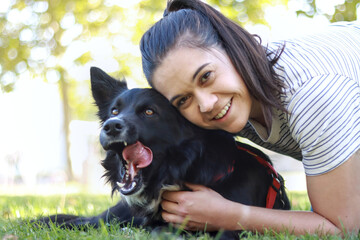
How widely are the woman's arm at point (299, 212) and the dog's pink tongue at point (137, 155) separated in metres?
0.31

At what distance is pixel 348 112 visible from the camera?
83.0 inches

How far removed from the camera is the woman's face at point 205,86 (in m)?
2.33

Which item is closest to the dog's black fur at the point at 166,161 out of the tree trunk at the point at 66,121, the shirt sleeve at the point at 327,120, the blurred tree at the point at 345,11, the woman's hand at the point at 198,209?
the woman's hand at the point at 198,209

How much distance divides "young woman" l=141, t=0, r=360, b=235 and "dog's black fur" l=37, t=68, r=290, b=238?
0.36 ft

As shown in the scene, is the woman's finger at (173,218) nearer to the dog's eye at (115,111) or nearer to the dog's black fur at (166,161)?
the dog's black fur at (166,161)

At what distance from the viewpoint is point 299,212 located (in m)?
2.32

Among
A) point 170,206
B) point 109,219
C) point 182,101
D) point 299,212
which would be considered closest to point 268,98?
point 182,101

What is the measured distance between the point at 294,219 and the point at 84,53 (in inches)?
377

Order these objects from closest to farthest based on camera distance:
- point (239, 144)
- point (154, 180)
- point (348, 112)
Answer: point (348, 112), point (154, 180), point (239, 144)

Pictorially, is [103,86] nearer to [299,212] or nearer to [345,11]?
[299,212]

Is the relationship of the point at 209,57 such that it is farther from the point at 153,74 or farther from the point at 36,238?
the point at 36,238

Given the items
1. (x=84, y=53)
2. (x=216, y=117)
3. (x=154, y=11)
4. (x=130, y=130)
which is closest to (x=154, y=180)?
(x=130, y=130)

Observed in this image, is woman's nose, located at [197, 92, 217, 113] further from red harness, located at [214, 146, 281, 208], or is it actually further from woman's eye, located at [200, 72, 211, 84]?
red harness, located at [214, 146, 281, 208]

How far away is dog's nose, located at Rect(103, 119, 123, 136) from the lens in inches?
90.7
